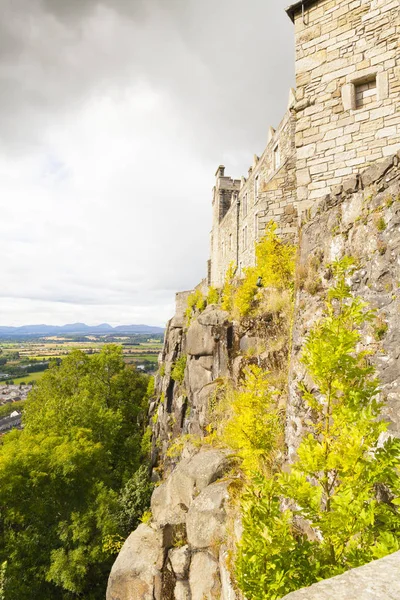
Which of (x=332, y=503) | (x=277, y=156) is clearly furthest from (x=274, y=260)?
(x=332, y=503)

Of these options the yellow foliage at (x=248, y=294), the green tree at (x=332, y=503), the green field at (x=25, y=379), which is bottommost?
the green field at (x=25, y=379)

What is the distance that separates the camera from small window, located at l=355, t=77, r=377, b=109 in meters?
7.04

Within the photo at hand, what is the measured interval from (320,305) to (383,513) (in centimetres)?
336

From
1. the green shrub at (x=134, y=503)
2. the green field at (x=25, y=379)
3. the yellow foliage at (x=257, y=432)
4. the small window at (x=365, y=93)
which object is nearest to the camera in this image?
the yellow foliage at (x=257, y=432)

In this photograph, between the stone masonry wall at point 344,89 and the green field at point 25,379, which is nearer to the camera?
the stone masonry wall at point 344,89

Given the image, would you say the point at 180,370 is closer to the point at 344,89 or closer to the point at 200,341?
the point at 200,341

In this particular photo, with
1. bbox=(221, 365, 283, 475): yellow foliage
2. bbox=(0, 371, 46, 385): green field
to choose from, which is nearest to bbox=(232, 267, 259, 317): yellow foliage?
bbox=(221, 365, 283, 475): yellow foliage

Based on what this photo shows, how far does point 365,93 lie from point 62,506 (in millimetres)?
20943

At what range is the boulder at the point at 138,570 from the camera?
718cm

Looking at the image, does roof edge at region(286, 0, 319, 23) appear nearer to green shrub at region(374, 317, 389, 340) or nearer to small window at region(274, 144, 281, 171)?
small window at region(274, 144, 281, 171)

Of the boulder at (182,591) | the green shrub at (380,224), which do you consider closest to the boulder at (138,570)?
the boulder at (182,591)

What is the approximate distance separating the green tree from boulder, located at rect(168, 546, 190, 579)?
191 inches

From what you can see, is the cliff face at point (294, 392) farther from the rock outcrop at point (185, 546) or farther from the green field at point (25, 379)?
the green field at point (25, 379)

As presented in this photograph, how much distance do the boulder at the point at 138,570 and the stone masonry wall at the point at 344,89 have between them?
31.3 ft
